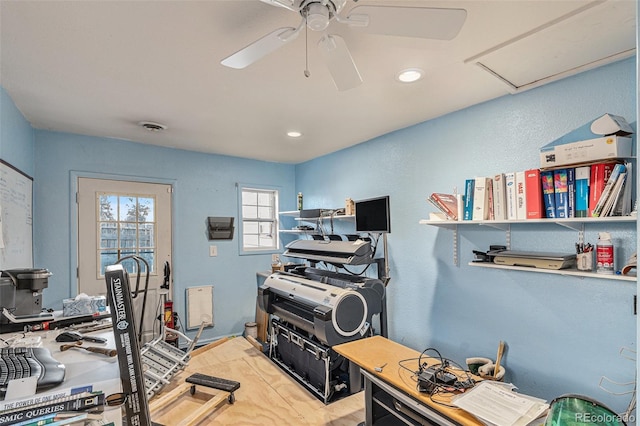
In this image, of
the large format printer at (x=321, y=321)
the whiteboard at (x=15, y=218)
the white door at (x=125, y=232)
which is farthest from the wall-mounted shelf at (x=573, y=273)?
the white door at (x=125, y=232)

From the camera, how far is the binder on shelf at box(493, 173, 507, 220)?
2.15 m

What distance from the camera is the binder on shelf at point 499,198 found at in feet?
7.05

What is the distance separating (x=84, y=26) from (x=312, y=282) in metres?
2.38

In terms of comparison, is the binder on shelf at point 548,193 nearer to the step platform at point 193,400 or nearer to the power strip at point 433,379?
the power strip at point 433,379

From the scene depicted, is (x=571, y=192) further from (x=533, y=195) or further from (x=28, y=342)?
(x=28, y=342)

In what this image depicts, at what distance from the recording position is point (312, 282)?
3035 mm

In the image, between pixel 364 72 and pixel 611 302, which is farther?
pixel 364 72

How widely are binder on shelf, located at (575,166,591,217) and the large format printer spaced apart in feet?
4.96

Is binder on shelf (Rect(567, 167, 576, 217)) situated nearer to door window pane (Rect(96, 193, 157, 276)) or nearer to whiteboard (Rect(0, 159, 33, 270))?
whiteboard (Rect(0, 159, 33, 270))

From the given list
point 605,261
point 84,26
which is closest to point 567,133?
point 605,261

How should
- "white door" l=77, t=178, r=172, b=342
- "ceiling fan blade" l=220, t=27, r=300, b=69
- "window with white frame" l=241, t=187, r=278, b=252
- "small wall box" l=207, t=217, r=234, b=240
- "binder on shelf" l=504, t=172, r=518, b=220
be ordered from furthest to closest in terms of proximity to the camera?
"window with white frame" l=241, t=187, r=278, b=252 < "small wall box" l=207, t=217, r=234, b=240 < "white door" l=77, t=178, r=172, b=342 < "binder on shelf" l=504, t=172, r=518, b=220 < "ceiling fan blade" l=220, t=27, r=300, b=69

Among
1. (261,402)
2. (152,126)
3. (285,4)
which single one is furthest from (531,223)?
(152,126)

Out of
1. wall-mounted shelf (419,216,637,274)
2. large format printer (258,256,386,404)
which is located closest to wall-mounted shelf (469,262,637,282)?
wall-mounted shelf (419,216,637,274)

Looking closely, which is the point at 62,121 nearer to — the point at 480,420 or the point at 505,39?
the point at 505,39
